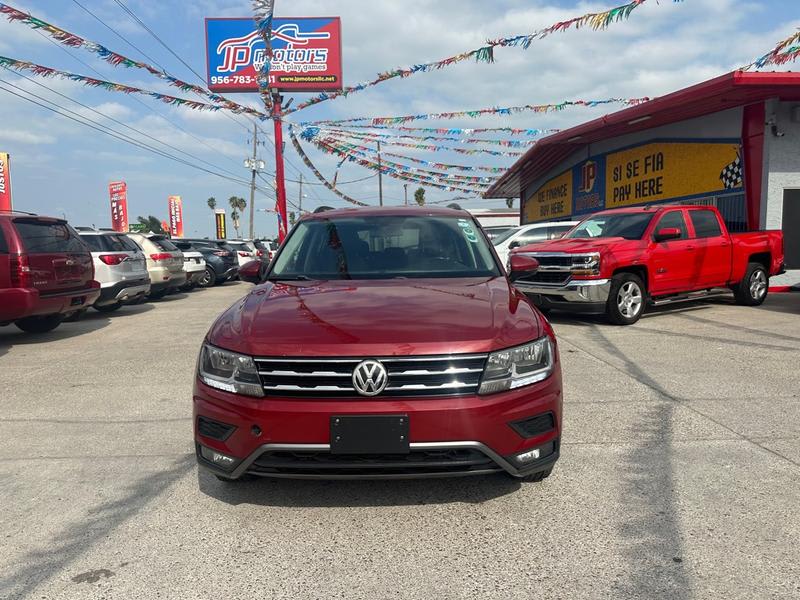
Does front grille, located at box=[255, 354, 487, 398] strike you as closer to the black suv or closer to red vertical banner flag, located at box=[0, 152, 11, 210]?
the black suv

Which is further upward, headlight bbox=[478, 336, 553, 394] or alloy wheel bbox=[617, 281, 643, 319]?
headlight bbox=[478, 336, 553, 394]

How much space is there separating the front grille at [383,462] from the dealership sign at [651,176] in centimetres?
1378

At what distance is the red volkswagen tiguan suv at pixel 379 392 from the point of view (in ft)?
8.52

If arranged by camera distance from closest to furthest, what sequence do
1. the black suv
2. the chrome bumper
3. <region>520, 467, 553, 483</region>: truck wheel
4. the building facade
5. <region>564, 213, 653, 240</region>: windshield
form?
1. <region>520, 467, 553, 483</region>: truck wheel
2. the chrome bumper
3. <region>564, 213, 653, 240</region>: windshield
4. the building facade
5. the black suv

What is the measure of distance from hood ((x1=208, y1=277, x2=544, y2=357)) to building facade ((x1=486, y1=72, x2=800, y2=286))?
11.0 meters

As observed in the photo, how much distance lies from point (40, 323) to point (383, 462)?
8.47 m

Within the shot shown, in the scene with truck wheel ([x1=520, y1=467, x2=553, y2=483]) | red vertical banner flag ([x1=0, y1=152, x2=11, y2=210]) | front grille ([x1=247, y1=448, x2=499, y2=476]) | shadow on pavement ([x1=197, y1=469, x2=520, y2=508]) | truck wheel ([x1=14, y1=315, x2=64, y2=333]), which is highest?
red vertical banner flag ([x1=0, y1=152, x2=11, y2=210])

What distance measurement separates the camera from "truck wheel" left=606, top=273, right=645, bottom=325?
8.62 m

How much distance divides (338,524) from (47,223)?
287 inches

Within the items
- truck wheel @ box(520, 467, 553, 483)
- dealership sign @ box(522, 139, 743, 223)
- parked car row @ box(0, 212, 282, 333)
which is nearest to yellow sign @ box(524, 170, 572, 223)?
dealership sign @ box(522, 139, 743, 223)

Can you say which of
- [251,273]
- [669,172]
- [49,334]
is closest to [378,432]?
[251,273]

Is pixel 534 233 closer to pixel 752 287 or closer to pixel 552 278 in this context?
Result: pixel 752 287

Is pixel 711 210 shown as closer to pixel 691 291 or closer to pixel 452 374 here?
pixel 691 291

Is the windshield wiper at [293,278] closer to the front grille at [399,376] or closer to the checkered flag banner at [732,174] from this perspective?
the front grille at [399,376]
